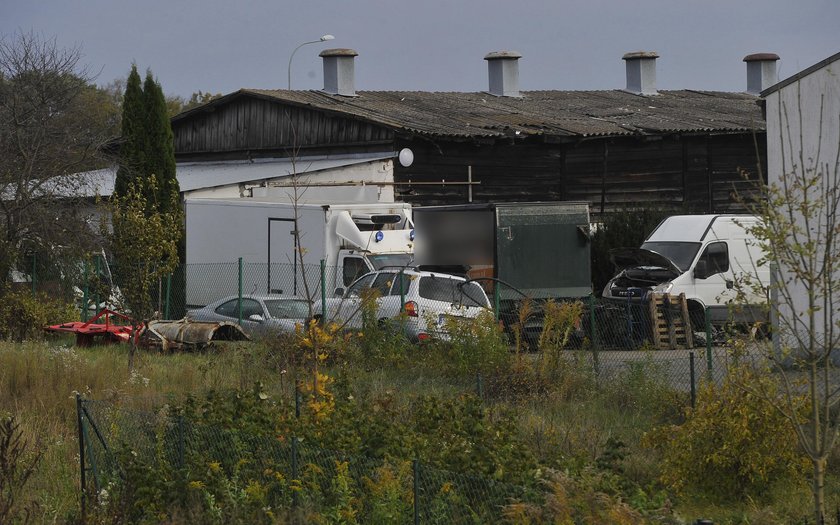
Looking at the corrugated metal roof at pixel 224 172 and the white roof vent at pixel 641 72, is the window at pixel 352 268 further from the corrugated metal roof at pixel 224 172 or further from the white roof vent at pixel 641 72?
the white roof vent at pixel 641 72

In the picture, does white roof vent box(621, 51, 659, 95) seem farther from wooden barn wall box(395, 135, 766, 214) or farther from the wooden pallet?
the wooden pallet

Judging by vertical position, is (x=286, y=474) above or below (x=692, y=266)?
below

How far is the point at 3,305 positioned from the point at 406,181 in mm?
11965

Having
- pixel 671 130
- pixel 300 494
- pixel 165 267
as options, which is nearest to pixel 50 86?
pixel 165 267

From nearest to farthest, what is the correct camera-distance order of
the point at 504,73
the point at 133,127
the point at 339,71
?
the point at 133,127, the point at 339,71, the point at 504,73

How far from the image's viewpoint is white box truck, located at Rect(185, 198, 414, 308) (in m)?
23.8

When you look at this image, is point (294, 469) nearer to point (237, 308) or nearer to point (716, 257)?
point (237, 308)

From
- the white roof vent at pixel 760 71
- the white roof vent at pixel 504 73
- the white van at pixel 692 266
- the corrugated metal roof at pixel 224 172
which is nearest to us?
the white van at pixel 692 266

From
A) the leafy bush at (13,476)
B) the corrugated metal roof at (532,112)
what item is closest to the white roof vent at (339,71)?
the corrugated metal roof at (532,112)

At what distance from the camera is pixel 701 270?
78.4 ft

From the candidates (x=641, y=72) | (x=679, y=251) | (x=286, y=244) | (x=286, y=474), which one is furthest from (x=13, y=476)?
(x=641, y=72)

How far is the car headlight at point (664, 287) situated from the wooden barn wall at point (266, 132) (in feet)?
34.8

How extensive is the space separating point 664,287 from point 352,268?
6.24 metres

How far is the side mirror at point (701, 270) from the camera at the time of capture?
78.2 ft
